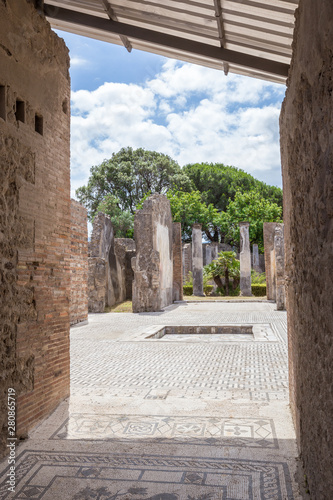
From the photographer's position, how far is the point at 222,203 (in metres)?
32.8

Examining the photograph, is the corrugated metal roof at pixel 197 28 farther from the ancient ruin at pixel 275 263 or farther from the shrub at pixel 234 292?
the shrub at pixel 234 292

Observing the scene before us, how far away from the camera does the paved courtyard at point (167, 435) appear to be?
2.50 metres

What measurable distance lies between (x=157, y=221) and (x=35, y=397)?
11.0 metres

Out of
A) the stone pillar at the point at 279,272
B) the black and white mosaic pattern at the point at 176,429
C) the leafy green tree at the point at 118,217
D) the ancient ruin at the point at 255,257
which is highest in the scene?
the leafy green tree at the point at 118,217

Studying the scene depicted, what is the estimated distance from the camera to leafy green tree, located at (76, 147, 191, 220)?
30.6 metres

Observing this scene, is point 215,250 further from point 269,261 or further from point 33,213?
point 33,213

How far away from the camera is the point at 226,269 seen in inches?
824

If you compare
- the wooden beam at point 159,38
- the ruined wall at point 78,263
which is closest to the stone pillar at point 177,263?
the ruined wall at point 78,263

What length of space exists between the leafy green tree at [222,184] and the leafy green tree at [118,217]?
682 centimetres

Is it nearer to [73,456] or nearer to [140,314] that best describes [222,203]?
[140,314]

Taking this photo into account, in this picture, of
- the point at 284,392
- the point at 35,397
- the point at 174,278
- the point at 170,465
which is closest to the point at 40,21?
the point at 35,397

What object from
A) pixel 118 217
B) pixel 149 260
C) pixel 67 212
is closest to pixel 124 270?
pixel 149 260

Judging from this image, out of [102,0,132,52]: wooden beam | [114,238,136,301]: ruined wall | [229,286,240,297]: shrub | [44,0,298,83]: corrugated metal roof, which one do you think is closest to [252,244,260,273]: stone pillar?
[229,286,240,297]: shrub

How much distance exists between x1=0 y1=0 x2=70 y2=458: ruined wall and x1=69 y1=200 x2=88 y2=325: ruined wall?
5.49m
